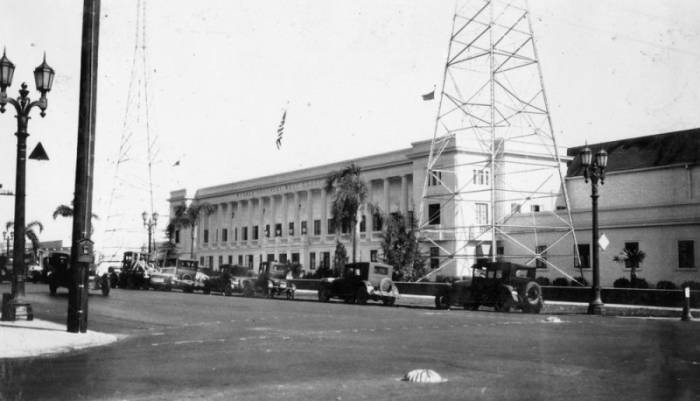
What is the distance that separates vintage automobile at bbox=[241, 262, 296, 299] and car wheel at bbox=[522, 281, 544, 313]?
16413 mm

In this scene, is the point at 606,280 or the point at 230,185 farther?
the point at 230,185

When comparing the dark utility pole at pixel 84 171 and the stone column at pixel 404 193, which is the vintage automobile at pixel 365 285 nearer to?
the dark utility pole at pixel 84 171

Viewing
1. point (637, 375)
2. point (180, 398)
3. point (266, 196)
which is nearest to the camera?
point (180, 398)

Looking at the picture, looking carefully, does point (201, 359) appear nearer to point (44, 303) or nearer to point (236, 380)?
point (236, 380)

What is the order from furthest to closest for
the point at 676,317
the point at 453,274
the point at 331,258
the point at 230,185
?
the point at 230,185 < the point at 331,258 < the point at 453,274 < the point at 676,317

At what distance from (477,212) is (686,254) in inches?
827

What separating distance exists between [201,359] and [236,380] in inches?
94.8

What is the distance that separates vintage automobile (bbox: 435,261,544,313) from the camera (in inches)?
1158

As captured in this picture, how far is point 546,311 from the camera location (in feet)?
102

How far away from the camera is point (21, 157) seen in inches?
714

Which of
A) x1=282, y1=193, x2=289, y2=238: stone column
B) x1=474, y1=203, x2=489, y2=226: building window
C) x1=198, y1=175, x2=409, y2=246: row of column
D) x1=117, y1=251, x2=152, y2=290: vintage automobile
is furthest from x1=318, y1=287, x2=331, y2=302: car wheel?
x1=282, y1=193, x2=289, y2=238: stone column

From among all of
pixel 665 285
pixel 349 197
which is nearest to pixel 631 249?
pixel 665 285

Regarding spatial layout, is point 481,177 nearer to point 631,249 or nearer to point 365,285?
point 631,249

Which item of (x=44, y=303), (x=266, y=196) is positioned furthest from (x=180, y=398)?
(x=266, y=196)
